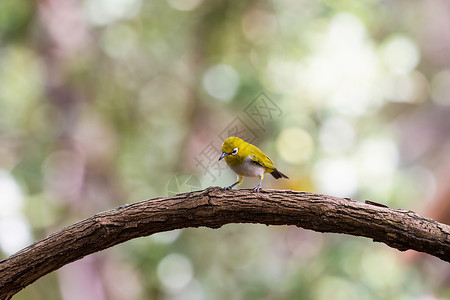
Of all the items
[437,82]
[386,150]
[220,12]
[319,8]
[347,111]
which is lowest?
[386,150]

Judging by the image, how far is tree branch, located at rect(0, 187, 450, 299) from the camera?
2359mm

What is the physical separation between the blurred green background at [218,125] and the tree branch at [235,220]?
6.90 feet

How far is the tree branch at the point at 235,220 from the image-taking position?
92.9 inches

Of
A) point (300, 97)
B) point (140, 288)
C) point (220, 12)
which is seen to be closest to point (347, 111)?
point (300, 97)

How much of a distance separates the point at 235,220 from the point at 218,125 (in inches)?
148

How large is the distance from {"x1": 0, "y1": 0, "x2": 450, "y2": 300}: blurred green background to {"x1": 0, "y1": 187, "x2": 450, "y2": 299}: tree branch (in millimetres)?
2102

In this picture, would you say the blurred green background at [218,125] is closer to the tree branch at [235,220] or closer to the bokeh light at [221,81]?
the bokeh light at [221,81]

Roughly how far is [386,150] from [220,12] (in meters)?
2.31

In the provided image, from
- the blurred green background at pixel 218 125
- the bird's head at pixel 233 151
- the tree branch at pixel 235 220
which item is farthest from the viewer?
the blurred green background at pixel 218 125

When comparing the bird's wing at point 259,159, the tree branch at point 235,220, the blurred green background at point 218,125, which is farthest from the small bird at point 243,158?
the blurred green background at point 218,125

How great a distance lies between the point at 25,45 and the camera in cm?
632

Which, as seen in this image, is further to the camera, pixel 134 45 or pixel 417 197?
pixel 134 45

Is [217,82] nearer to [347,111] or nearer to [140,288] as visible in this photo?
[347,111]

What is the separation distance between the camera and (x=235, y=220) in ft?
7.88
